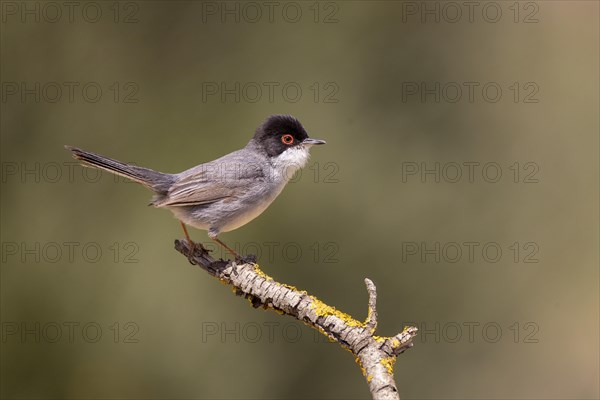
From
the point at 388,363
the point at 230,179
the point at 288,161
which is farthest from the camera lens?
the point at 288,161

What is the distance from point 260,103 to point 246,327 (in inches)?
103

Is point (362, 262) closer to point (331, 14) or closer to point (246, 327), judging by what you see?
point (246, 327)

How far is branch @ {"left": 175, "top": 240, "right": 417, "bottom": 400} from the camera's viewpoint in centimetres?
387

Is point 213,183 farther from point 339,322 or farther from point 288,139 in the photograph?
point 339,322

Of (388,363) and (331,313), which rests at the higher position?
(331,313)

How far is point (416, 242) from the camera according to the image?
8172mm

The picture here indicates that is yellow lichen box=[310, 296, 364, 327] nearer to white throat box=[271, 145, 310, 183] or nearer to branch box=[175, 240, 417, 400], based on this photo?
branch box=[175, 240, 417, 400]

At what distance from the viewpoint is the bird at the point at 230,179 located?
575cm

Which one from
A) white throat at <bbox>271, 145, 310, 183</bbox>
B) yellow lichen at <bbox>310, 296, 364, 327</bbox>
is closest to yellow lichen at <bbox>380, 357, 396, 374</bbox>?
yellow lichen at <bbox>310, 296, 364, 327</bbox>

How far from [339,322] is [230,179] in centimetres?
206

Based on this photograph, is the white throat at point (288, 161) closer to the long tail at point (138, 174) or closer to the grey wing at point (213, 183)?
the grey wing at point (213, 183)

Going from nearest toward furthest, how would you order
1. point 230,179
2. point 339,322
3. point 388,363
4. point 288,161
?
point 388,363 < point 339,322 < point 230,179 < point 288,161

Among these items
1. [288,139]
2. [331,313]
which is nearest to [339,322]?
[331,313]

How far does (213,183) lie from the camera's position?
5871mm
